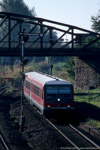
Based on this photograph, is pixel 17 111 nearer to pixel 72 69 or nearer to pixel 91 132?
pixel 91 132

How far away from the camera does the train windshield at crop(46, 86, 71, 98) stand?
2395cm

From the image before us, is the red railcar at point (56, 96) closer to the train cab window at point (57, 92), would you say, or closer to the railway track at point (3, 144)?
the train cab window at point (57, 92)

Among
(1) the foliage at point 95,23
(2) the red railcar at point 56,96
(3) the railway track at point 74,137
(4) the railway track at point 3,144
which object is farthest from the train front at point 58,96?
(1) the foliage at point 95,23

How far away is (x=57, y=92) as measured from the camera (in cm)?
2403

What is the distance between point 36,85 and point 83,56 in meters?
17.9

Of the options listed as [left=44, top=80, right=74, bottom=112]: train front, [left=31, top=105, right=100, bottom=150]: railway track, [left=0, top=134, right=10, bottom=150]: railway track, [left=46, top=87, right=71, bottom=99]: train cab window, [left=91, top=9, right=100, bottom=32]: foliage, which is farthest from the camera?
[left=91, top=9, right=100, bottom=32]: foliage

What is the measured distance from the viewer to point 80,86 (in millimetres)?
46156

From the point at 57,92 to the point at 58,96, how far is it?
30 cm

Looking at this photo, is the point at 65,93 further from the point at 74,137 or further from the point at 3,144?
the point at 3,144

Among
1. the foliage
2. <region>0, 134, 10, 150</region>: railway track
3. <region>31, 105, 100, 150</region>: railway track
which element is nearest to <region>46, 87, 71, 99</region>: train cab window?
<region>31, 105, 100, 150</region>: railway track

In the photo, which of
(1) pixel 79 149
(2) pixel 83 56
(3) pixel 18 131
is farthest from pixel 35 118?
(2) pixel 83 56

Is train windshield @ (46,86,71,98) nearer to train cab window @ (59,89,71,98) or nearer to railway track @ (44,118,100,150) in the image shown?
train cab window @ (59,89,71,98)

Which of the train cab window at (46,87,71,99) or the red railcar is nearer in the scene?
the red railcar

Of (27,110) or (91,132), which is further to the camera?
(27,110)
